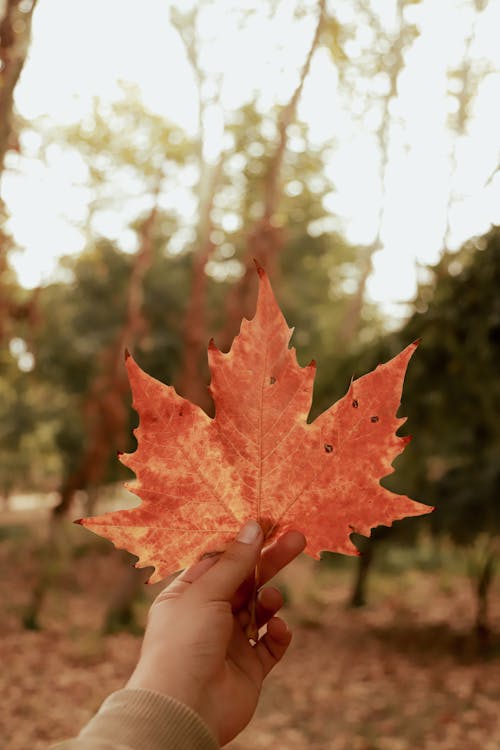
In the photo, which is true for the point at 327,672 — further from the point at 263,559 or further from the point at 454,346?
the point at 263,559

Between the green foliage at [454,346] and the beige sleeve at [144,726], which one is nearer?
the beige sleeve at [144,726]

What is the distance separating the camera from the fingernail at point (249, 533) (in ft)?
3.94

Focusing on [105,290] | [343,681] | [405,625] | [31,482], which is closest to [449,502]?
[343,681]

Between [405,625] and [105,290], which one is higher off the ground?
[105,290]

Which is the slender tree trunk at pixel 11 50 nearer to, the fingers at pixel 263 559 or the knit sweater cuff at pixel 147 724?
the fingers at pixel 263 559

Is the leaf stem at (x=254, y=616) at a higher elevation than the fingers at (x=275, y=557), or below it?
below

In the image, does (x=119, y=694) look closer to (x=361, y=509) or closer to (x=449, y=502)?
(x=361, y=509)

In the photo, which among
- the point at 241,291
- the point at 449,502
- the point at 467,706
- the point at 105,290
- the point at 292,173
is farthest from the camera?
the point at 105,290

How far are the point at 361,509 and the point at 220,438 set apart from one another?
11.0 inches

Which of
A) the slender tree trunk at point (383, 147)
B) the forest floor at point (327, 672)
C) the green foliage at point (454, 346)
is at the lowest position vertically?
the forest floor at point (327, 672)

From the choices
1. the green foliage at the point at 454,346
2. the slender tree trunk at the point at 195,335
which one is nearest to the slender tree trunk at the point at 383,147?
the slender tree trunk at the point at 195,335

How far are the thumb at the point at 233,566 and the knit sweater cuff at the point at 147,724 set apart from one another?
19cm

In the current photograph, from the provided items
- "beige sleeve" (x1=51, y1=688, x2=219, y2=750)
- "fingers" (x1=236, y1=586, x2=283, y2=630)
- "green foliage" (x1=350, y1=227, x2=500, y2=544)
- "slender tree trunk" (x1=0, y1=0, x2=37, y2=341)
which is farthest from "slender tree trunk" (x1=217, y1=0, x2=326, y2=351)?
"beige sleeve" (x1=51, y1=688, x2=219, y2=750)

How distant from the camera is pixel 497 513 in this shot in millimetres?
8531
